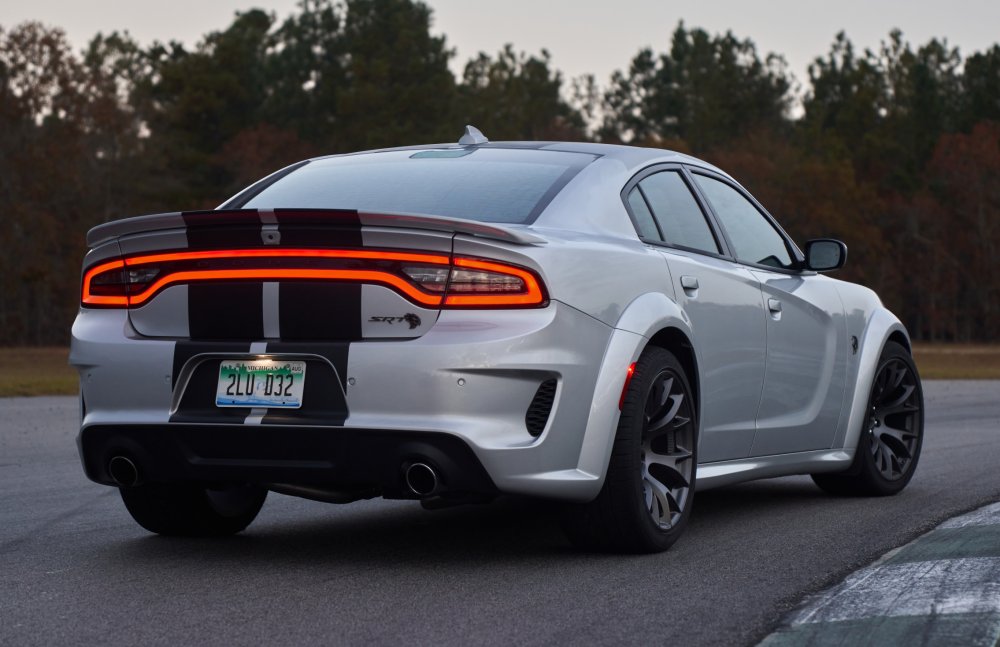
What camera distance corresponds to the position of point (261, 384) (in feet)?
17.3

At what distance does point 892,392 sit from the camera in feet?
26.6

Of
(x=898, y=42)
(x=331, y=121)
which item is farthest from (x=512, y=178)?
(x=898, y=42)

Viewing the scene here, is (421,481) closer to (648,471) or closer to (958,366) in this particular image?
(648,471)

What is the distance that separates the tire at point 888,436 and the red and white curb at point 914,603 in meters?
1.78

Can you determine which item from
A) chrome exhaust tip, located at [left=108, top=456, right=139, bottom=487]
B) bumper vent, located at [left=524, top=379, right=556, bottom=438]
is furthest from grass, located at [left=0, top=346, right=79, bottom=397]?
bumper vent, located at [left=524, top=379, right=556, bottom=438]

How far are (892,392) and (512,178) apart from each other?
297 cm

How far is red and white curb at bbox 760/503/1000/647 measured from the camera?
4.17 meters

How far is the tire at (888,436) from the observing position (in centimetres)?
777

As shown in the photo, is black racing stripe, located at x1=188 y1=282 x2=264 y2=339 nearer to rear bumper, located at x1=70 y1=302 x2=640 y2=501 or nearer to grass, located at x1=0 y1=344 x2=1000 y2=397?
rear bumper, located at x1=70 y1=302 x2=640 y2=501

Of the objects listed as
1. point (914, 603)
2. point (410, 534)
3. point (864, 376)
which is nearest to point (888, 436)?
point (864, 376)

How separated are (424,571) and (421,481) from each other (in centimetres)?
44

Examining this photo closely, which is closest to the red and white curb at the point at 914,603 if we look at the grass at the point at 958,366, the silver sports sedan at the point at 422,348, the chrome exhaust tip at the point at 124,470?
the silver sports sedan at the point at 422,348

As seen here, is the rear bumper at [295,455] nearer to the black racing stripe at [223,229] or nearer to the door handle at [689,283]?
the black racing stripe at [223,229]

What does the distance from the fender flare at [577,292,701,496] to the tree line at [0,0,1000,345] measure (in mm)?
50233
